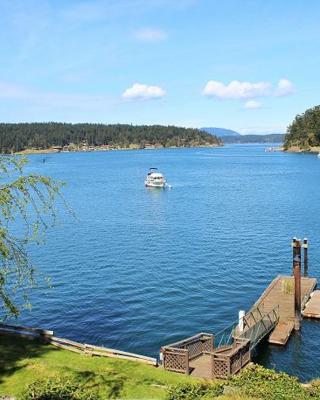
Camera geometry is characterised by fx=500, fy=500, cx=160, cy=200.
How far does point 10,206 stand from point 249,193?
9396 cm

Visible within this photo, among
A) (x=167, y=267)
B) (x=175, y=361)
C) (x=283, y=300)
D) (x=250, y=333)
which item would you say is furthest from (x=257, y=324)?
(x=167, y=267)

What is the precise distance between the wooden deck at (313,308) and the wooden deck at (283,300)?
38cm

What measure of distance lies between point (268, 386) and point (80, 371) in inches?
329

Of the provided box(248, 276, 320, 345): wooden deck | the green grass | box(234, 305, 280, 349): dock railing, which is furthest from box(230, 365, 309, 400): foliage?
box(248, 276, 320, 345): wooden deck

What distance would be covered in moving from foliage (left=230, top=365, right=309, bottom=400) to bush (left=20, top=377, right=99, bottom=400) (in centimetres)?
505

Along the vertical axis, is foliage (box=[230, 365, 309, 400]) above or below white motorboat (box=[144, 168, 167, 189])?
below

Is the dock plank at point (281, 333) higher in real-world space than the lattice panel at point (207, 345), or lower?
lower

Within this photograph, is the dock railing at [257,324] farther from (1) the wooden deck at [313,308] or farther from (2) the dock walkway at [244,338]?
(1) the wooden deck at [313,308]

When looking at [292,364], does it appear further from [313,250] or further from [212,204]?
[212,204]

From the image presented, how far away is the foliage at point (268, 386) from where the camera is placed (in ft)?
50.8

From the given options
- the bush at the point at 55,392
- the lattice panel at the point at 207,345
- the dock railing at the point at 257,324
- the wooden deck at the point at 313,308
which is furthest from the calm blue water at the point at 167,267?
the bush at the point at 55,392

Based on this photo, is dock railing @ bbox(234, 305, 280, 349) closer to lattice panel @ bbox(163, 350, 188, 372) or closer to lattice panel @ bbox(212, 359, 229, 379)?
lattice panel @ bbox(212, 359, 229, 379)

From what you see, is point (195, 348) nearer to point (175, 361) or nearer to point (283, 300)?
point (175, 361)

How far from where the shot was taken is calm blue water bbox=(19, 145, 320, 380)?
33.5 meters
